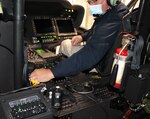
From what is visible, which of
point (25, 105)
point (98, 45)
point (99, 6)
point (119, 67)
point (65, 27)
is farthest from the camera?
point (65, 27)

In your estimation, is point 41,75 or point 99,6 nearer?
point 41,75

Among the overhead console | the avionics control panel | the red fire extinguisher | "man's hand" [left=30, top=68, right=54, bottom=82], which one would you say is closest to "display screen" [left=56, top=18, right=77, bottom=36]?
the overhead console

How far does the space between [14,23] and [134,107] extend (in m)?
0.90

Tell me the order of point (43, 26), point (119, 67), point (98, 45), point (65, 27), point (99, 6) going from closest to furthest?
1. point (119, 67)
2. point (98, 45)
3. point (99, 6)
4. point (43, 26)
5. point (65, 27)

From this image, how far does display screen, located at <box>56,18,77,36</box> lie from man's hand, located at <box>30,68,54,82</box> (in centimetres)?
125

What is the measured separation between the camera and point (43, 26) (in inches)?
95.2

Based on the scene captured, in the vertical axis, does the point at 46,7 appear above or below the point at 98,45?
above

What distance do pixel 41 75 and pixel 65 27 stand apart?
55.7 inches

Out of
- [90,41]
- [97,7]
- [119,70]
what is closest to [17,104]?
[119,70]

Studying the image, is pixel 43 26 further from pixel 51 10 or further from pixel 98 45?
pixel 98 45

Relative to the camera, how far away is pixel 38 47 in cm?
238

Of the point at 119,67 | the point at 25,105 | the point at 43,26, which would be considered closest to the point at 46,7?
the point at 43,26

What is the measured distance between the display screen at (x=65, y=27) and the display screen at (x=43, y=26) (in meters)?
0.10

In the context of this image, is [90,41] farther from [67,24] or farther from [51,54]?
[67,24]
